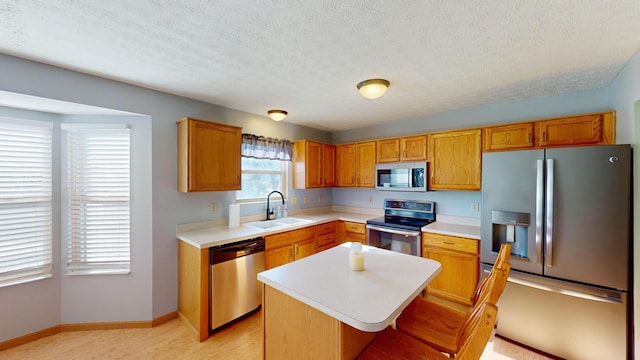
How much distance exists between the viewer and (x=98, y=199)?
245cm

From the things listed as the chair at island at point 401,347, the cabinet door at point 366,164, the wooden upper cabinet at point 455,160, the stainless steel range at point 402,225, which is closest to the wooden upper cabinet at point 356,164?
the cabinet door at point 366,164

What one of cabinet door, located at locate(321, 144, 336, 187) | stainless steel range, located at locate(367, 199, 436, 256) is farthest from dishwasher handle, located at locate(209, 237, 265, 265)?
cabinet door, located at locate(321, 144, 336, 187)

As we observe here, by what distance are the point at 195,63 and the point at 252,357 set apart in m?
2.47

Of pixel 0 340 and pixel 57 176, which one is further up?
pixel 57 176

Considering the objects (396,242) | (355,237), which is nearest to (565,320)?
(396,242)

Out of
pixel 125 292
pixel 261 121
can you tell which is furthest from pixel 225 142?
pixel 125 292

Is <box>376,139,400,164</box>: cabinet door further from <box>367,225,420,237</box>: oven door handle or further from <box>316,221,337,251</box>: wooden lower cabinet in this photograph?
<box>316,221,337,251</box>: wooden lower cabinet

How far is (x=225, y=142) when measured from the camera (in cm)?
278

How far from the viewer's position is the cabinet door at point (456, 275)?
8.82ft

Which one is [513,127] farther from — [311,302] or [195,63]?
[195,63]

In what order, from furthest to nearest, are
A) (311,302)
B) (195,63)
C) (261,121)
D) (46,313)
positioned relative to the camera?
(261,121), (46,313), (195,63), (311,302)

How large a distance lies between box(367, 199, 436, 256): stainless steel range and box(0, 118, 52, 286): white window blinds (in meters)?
3.52

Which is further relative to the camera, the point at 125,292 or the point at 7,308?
the point at 125,292

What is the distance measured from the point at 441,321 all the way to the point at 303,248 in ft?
6.59
